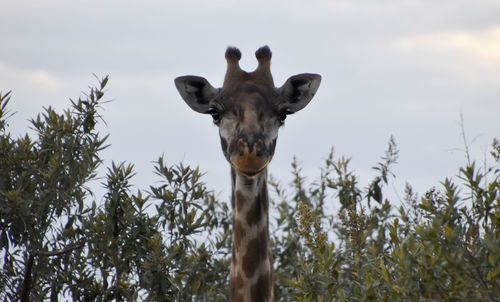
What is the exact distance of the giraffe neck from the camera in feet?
25.6

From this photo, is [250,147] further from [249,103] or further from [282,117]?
[282,117]

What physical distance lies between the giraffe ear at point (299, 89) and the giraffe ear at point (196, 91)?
75 cm

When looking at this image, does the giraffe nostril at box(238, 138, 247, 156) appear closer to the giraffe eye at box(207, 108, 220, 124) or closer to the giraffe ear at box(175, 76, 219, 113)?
the giraffe eye at box(207, 108, 220, 124)

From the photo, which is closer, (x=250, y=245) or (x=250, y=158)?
(x=250, y=158)

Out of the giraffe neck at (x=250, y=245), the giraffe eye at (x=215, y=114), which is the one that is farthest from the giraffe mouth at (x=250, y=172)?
the giraffe eye at (x=215, y=114)

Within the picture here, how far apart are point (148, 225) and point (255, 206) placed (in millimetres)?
2525

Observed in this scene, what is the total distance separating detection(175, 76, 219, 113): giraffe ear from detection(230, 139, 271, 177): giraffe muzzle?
1.43 metres

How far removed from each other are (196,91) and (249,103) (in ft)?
3.30

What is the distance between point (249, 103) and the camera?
26.1 feet

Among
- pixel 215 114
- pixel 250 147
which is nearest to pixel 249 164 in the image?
pixel 250 147

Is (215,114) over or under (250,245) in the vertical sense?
over

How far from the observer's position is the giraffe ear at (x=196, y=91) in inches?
343

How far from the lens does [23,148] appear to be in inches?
406

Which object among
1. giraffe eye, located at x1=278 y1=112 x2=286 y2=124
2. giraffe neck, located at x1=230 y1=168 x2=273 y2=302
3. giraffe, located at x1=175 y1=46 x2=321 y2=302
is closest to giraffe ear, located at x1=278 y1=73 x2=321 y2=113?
giraffe, located at x1=175 y1=46 x2=321 y2=302
